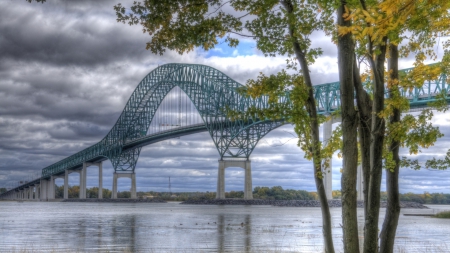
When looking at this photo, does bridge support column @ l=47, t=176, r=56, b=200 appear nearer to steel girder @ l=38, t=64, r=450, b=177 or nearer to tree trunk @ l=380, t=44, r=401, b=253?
steel girder @ l=38, t=64, r=450, b=177

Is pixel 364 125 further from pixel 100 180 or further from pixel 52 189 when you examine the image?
pixel 52 189

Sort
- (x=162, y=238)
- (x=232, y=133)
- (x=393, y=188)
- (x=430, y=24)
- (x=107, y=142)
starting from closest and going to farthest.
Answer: (x=430, y=24) → (x=393, y=188) → (x=162, y=238) → (x=232, y=133) → (x=107, y=142)

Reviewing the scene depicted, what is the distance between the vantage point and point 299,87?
1067cm

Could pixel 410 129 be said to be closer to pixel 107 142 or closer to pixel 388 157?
pixel 388 157

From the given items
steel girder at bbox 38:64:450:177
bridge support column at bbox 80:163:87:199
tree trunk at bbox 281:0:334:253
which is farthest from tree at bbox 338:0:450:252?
bridge support column at bbox 80:163:87:199

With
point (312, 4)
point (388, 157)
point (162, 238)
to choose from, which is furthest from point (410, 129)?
point (162, 238)

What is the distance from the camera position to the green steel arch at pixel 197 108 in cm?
11006

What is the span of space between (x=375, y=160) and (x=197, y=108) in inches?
4144

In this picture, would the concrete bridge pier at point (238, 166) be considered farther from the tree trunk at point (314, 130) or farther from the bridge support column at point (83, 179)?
the tree trunk at point (314, 130)

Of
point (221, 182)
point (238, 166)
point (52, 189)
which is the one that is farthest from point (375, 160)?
point (52, 189)

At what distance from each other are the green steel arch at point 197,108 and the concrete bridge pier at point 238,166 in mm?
1723

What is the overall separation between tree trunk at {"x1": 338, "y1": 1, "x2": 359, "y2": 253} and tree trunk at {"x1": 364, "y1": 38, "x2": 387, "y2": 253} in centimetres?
24

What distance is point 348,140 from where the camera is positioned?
32.4 feet

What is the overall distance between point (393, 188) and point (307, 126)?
191cm
